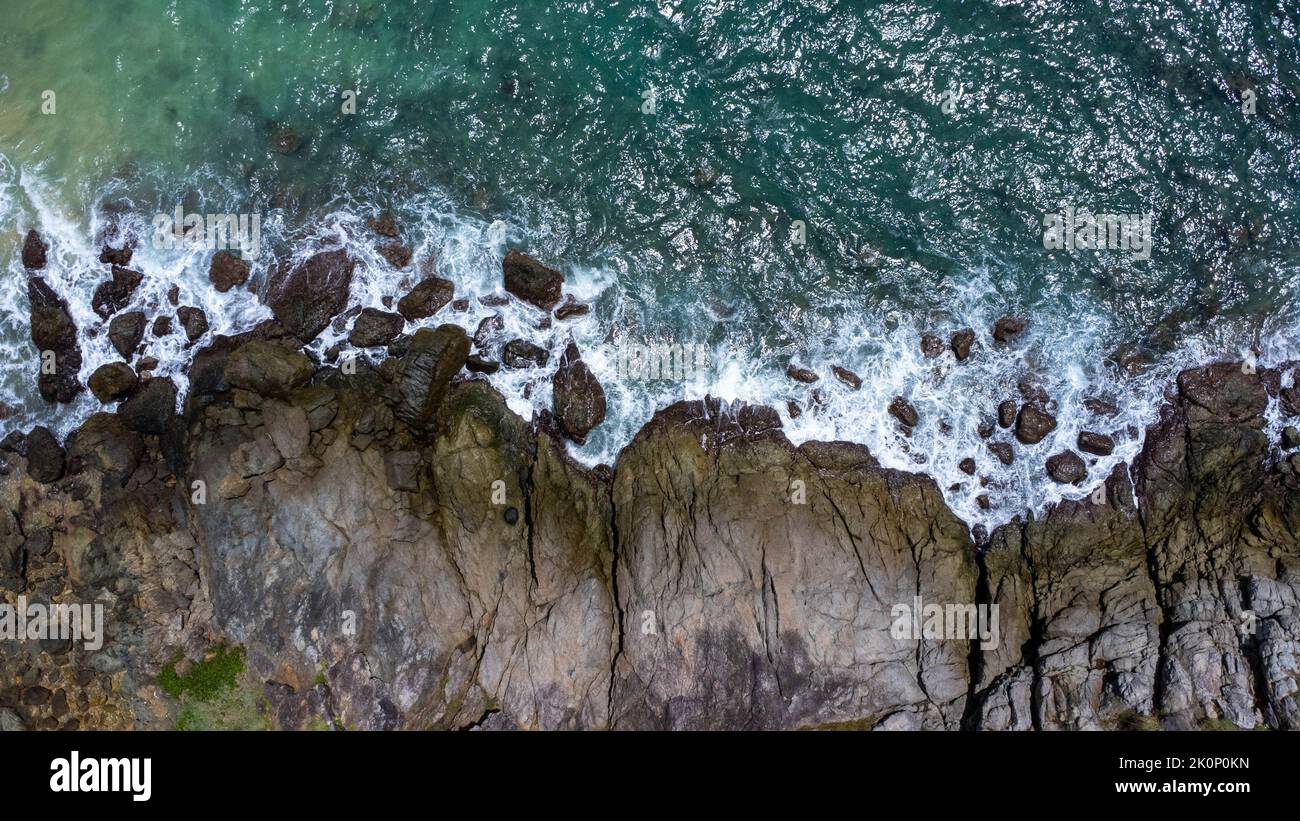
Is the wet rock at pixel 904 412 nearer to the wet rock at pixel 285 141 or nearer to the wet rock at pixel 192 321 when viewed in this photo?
the wet rock at pixel 285 141

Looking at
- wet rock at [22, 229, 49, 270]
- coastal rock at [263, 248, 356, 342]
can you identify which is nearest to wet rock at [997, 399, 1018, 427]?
coastal rock at [263, 248, 356, 342]

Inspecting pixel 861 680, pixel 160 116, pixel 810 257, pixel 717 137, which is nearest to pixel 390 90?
pixel 160 116

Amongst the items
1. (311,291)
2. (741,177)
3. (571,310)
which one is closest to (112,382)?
(311,291)

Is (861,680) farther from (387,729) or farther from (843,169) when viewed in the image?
(843,169)

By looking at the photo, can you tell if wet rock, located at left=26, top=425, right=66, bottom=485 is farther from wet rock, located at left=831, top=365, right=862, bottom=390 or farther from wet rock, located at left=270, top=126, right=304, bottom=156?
wet rock, located at left=831, top=365, right=862, bottom=390

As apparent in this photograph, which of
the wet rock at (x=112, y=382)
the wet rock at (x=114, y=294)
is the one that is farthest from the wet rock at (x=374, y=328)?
the wet rock at (x=114, y=294)

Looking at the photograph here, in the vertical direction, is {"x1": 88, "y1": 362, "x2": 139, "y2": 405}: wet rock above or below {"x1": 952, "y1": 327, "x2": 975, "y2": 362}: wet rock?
below
